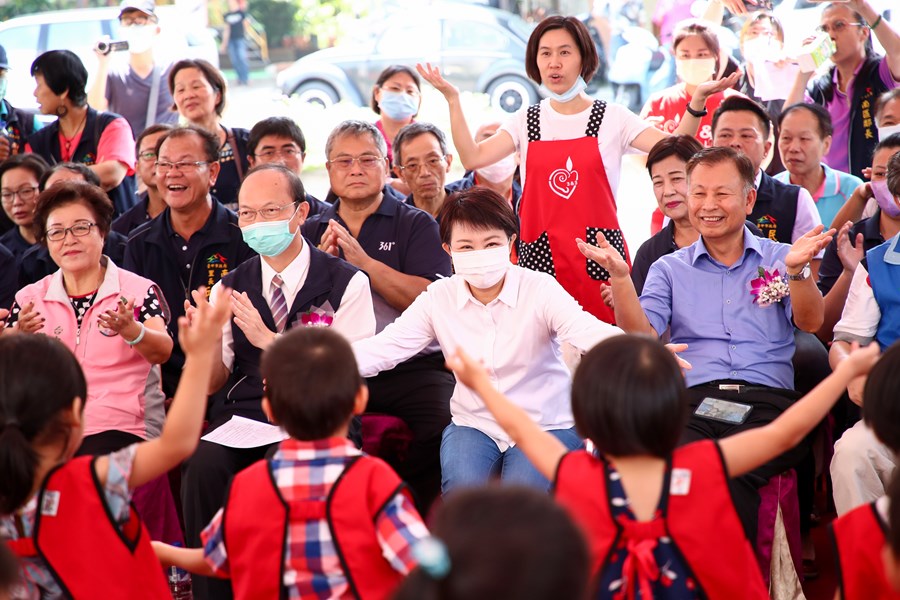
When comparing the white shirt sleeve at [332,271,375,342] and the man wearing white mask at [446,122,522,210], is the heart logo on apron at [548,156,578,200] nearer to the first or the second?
the man wearing white mask at [446,122,522,210]

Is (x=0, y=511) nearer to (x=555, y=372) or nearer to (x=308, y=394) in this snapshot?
(x=308, y=394)

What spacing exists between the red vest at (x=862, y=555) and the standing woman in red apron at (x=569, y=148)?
7.01ft

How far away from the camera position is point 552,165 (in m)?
4.01

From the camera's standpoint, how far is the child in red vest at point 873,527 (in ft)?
5.91

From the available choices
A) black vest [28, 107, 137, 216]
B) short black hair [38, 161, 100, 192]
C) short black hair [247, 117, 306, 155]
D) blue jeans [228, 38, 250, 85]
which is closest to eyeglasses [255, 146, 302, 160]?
short black hair [247, 117, 306, 155]

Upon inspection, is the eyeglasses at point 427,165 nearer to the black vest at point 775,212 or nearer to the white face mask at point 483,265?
the black vest at point 775,212

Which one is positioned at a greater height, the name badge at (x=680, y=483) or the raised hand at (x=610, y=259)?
the raised hand at (x=610, y=259)

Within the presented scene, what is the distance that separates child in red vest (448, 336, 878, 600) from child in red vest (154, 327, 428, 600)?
0.36 metres

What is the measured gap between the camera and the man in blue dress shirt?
9.77ft

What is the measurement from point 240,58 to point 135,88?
406cm

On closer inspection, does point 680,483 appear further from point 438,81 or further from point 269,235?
point 438,81

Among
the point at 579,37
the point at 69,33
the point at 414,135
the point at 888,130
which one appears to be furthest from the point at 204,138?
the point at 69,33

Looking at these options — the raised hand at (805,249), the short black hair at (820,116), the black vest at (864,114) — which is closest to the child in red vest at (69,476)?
the raised hand at (805,249)

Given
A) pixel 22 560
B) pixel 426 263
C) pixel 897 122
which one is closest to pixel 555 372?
pixel 426 263
